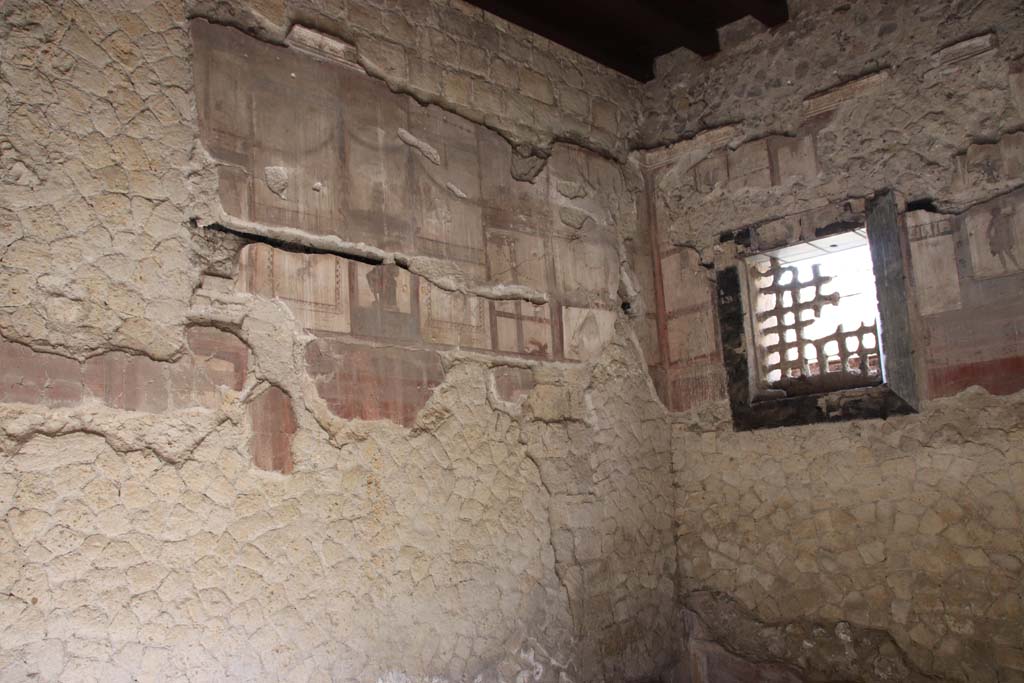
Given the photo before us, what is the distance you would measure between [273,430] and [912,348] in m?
2.12

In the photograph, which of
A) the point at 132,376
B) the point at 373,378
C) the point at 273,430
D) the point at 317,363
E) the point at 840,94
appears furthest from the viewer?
the point at 840,94

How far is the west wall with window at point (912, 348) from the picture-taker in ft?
9.14

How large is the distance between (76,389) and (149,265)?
35 centimetres

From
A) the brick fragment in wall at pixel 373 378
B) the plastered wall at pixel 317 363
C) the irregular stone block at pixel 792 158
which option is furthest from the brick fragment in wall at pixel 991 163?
the brick fragment in wall at pixel 373 378

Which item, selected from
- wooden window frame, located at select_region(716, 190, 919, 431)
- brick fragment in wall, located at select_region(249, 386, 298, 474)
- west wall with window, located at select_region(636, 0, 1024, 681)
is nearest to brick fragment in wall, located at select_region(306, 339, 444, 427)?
brick fragment in wall, located at select_region(249, 386, 298, 474)

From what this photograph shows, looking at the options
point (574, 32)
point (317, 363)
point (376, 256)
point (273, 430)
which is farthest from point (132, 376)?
point (574, 32)

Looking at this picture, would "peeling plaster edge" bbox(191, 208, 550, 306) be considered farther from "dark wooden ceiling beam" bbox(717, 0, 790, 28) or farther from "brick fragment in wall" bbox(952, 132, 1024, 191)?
"brick fragment in wall" bbox(952, 132, 1024, 191)

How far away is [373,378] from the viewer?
2.56 metres

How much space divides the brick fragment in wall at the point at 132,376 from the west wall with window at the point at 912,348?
186 centimetres

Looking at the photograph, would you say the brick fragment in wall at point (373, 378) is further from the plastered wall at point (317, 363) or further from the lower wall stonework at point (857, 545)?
the lower wall stonework at point (857, 545)

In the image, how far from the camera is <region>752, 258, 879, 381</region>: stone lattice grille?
3.19 metres

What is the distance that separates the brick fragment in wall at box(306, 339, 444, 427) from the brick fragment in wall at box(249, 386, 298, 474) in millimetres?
124

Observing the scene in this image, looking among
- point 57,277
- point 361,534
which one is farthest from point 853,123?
point 57,277

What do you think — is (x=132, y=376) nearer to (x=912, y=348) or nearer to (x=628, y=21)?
(x=628, y=21)
